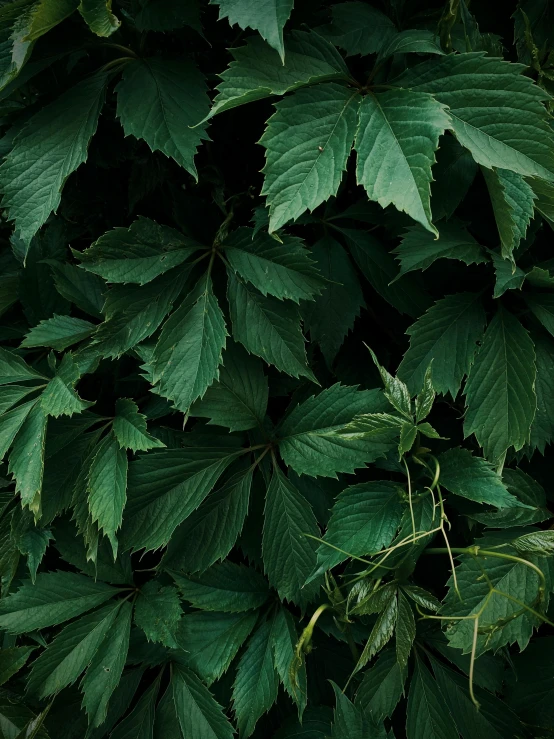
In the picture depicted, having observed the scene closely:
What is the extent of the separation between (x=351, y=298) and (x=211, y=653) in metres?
0.53

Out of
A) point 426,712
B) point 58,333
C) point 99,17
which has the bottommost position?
point 426,712

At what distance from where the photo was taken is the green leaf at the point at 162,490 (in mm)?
799

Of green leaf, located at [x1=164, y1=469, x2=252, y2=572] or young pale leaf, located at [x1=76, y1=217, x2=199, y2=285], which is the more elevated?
young pale leaf, located at [x1=76, y1=217, x2=199, y2=285]

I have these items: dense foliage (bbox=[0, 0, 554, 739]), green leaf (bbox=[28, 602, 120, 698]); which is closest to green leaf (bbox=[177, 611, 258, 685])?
dense foliage (bbox=[0, 0, 554, 739])

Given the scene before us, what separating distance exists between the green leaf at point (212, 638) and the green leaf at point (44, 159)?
563 millimetres

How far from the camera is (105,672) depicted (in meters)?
0.83

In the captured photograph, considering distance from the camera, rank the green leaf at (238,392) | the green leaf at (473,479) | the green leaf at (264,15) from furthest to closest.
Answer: the green leaf at (238,392)
the green leaf at (473,479)
the green leaf at (264,15)

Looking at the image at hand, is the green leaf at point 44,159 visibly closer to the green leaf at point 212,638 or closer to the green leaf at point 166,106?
the green leaf at point 166,106

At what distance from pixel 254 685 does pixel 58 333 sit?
1.80 ft

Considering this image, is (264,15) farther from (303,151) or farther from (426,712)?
(426,712)

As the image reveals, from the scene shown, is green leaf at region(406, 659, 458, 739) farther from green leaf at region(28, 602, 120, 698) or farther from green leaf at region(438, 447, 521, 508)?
green leaf at region(28, 602, 120, 698)

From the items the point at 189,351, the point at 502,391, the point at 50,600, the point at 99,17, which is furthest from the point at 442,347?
the point at 50,600

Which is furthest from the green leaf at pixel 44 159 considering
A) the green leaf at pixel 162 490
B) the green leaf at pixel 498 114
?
the green leaf at pixel 498 114

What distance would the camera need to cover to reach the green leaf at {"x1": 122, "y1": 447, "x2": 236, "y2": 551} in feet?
2.62
